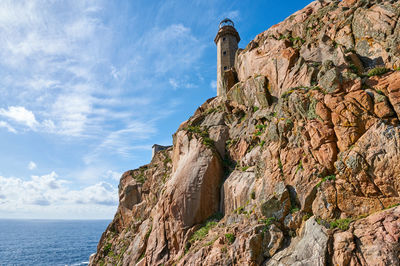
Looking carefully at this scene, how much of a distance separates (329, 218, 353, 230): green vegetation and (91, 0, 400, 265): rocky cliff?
0.20 ft

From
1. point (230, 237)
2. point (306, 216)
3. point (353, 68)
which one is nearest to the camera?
point (306, 216)

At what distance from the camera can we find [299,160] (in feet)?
52.8

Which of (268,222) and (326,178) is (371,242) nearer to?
(326,178)

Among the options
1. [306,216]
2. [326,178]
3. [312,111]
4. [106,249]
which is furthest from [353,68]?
[106,249]

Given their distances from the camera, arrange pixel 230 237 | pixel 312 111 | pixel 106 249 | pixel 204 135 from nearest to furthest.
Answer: pixel 312 111
pixel 230 237
pixel 204 135
pixel 106 249

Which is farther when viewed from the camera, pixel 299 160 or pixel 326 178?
pixel 299 160

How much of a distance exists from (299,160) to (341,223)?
498 cm

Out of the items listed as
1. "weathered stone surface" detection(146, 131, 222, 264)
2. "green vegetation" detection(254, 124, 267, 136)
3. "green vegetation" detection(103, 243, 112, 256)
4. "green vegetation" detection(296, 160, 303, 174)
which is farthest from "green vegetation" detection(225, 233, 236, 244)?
"green vegetation" detection(103, 243, 112, 256)

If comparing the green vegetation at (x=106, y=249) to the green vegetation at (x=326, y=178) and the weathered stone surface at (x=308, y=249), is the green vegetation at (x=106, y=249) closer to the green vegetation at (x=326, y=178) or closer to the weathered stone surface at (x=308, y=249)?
the weathered stone surface at (x=308, y=249)

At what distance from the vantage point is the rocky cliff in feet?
39.4

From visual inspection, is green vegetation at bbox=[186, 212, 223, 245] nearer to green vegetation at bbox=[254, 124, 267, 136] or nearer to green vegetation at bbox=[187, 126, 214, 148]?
green vegetation at bbox=[187, 126, 214, 148]

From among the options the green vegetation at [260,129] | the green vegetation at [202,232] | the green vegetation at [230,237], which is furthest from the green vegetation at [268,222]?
the green vegetation at [260,129]

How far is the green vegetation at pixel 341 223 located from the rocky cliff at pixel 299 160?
0.20 ft

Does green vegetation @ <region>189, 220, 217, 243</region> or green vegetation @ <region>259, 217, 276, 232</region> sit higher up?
green vegetation @ <region>259, 217, 276, 232</region>
